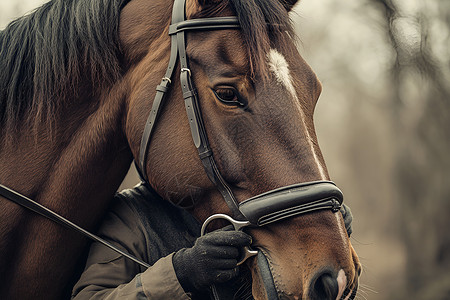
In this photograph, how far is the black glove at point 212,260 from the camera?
148 cm

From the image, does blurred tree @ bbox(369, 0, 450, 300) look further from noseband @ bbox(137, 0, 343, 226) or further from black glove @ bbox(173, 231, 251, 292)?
black glove @ bbox(173, 231, 251, 292)

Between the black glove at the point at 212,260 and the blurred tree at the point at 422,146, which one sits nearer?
the black glove at the point at 212,260

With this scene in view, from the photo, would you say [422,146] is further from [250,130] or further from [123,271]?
[123,271]

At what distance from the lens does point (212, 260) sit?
1489 millimetres

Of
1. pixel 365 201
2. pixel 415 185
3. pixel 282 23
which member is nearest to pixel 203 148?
pixel 282 23

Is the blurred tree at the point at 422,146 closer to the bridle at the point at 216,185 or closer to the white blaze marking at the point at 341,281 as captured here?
the bridle at the point at 216,185

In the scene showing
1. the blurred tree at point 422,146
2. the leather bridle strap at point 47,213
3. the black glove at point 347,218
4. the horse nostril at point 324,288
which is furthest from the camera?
the blurred tree at point 422,146

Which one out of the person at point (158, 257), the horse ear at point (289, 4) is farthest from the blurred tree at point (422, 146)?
the person at point (158, 257)

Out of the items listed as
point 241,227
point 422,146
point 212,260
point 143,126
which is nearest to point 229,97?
point 143,126

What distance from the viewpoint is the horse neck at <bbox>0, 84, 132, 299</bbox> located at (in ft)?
5.62

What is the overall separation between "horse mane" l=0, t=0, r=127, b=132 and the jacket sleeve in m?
0.59

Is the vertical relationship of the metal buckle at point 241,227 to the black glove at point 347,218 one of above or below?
above

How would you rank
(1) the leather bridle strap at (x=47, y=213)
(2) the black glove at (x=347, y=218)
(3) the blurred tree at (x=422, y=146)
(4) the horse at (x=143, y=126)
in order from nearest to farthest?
(4) the horse at (x=143, y=126)
(1) the leather bridle strap at (x=47, y=213)
(2) the black glove at (x=347, y=218)
(3) the blurred tree at (x=422, y=146)

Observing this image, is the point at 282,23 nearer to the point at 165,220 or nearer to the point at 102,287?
the point at 165,220
